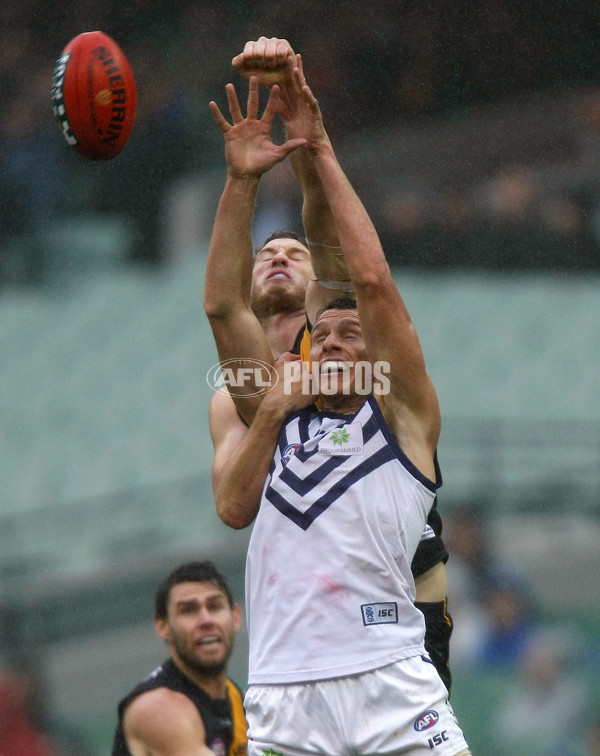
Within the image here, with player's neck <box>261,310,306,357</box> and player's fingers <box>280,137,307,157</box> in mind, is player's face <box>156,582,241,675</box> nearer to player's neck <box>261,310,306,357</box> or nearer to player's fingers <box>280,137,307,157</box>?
player's neck <box>261,310,306,357</box>

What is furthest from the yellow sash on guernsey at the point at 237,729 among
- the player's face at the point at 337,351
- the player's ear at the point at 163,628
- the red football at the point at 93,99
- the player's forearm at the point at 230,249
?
the red football at the point at 93,99

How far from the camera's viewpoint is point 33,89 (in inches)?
437

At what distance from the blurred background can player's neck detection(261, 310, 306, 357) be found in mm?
4506

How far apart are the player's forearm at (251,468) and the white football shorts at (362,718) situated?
1.68 ft

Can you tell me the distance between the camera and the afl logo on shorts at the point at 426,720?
125 inches

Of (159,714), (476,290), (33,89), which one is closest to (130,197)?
(33,89)

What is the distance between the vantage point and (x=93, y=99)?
4.25 meters

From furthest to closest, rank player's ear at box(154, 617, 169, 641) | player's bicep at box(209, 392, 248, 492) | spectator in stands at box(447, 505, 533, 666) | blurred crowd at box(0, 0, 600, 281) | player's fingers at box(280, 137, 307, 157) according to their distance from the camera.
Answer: blurred crowd at box(0, 0, 600, 281)
spectator in stands at box(447, 505, 533, 666)
player's ear at box(154, 617, 169, 641)
player's bicep at box(209, 392, 248, 492)
player's fingers at box(280, 137, 307, 157)

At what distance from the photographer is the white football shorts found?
3150 millimetres

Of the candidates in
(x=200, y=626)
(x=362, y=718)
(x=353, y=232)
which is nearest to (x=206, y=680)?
(x=200, y=626)

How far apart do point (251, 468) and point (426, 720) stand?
2.65 ft

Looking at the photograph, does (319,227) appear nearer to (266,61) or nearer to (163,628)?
(266,61)

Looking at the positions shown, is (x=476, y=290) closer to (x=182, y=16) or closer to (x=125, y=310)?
(x=125, y=310)

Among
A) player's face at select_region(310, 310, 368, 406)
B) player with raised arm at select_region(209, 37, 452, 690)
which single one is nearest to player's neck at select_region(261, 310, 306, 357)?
player with raised arm at select_region(209, 37, 452, 690)
